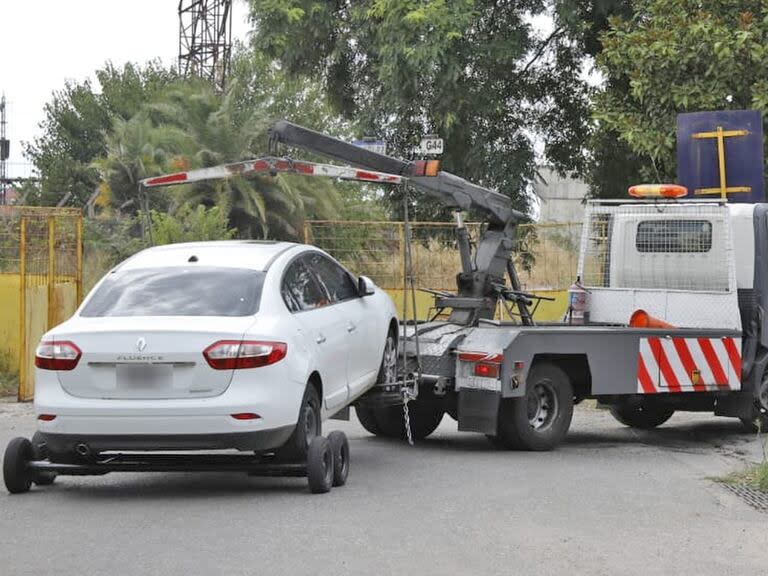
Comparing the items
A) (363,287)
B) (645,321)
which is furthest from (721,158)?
(363,287)

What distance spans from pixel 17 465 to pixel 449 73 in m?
12.8

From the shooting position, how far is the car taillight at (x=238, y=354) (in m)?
8.71

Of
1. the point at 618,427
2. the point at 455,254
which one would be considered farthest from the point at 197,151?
the point at 618,427

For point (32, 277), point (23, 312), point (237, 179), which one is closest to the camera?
point (23, 312)

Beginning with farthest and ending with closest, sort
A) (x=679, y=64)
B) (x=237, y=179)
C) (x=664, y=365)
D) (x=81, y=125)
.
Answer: (x=81, y=125), (x=237, y=179), (x=679, y=64), (x=664, y=365)

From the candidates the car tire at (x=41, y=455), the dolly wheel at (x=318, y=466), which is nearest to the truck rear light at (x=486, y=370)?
the dolly wheel at (x=318, y=466)

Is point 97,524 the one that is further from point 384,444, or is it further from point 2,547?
point 384,444

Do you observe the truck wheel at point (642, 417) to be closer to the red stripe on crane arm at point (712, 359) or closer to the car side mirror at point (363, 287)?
the red stripe on crane arm at point (712, 359)

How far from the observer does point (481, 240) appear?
44.2 feet

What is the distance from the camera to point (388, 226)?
68.7 ft

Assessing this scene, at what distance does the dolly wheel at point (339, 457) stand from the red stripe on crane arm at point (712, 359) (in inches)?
175

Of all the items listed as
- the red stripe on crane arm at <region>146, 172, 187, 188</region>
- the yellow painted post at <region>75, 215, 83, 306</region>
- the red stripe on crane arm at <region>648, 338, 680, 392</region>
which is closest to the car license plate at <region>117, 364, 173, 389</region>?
the red stripe on crane arm at <region>146, 172, 187, 188</region>

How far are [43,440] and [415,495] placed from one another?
2.63m

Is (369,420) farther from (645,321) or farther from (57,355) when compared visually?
(57,355)
